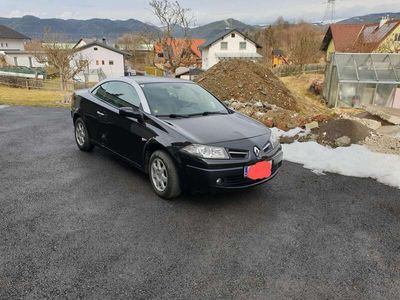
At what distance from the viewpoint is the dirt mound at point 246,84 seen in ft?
39.5

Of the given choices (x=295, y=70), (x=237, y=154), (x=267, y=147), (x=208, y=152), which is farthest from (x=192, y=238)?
(x=295, y=70)

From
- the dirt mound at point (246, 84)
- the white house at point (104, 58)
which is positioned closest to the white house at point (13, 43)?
the white house at point (104, 58)

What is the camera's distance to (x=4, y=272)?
9.09ft

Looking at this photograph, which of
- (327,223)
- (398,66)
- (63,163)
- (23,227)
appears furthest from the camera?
(398,66)

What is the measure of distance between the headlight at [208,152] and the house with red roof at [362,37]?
31.6m

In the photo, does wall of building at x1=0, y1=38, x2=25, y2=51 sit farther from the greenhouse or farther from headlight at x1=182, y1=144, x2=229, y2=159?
headlight at x1=182, y1=144, x2=229, y2=159

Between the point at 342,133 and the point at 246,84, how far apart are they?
6.02 meters

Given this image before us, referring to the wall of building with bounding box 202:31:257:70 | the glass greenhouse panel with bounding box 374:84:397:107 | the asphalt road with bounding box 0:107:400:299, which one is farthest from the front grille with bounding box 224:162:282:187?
the wall of building with bounding box 202:31:257:70

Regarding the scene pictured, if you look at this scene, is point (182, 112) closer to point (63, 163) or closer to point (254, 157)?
point (254, 157)

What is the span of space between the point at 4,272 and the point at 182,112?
2945 mm

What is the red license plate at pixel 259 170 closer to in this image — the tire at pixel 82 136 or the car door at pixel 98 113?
the car door at pixel 98 113

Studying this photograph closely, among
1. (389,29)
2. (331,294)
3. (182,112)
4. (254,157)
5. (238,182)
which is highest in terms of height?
(389,29)

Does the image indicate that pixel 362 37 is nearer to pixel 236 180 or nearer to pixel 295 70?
pixel 295 70

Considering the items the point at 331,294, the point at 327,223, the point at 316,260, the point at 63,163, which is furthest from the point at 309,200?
the point at 63,163
